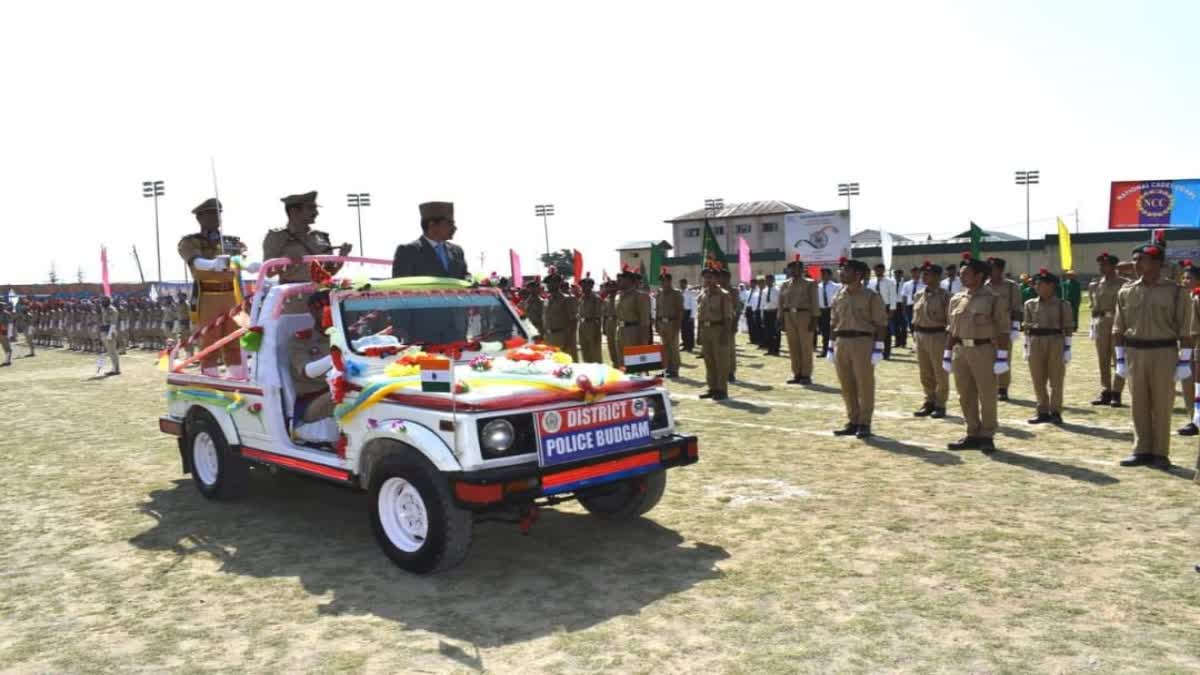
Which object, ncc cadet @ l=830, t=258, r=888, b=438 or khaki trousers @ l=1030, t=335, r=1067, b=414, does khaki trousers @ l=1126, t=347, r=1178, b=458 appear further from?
ncc cadet @ l=830, t=258, r=888, b=438

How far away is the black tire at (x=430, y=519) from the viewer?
5.02 metres

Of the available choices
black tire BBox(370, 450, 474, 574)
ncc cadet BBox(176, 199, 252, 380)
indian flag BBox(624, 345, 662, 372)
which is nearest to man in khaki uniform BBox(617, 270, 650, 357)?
ncc cadet BBox(176, 199, 252, 380)

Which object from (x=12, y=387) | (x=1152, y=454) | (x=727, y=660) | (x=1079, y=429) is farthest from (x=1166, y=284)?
(x=12, y=387)

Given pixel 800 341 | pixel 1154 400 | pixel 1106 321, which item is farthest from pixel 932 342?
pixel 800 341

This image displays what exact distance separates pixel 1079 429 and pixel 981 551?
16.4 feet

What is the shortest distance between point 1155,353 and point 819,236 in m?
25.5

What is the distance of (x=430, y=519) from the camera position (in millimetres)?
5082

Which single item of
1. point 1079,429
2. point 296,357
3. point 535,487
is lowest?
point 1079,429

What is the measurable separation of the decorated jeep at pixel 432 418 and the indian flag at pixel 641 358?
105 mm

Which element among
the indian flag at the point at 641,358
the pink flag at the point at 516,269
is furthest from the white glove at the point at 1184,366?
the pink flag at the point at 516,269

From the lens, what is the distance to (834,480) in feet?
24.7

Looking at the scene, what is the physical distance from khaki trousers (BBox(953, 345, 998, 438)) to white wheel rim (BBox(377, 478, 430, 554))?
5.84m

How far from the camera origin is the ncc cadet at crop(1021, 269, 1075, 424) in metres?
10.0

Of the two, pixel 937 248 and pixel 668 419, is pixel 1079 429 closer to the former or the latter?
pixel 668 419
